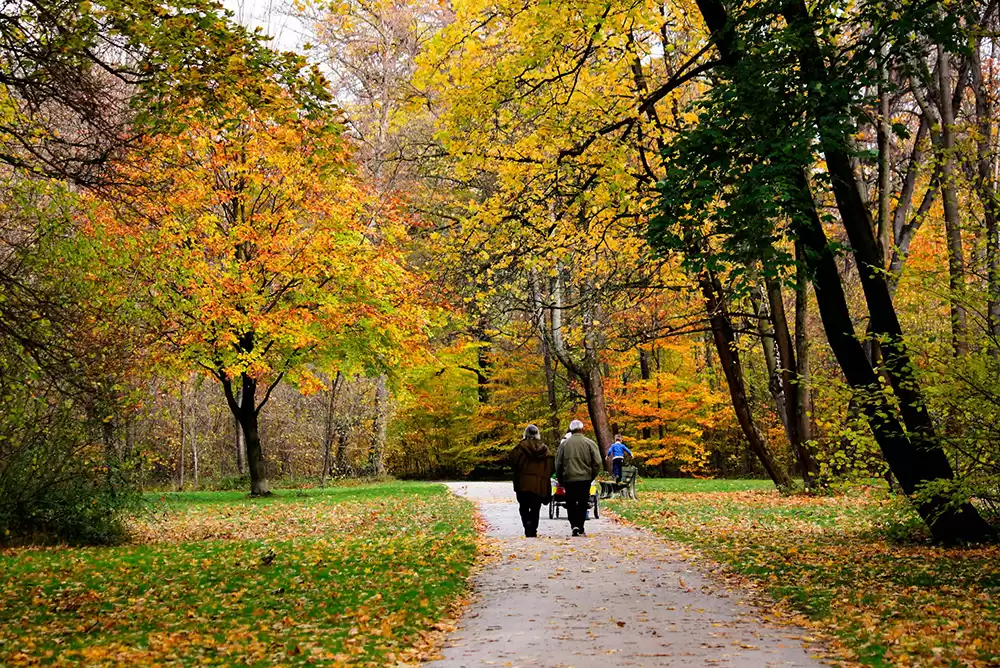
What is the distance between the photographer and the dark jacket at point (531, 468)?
1443 centimetres

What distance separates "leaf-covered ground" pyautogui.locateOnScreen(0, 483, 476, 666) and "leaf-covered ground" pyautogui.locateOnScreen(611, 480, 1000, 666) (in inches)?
132

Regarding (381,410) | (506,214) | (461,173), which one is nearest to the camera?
(461,173)

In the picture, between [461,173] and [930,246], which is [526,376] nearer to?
[930,246]

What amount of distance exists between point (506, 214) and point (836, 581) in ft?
25.5

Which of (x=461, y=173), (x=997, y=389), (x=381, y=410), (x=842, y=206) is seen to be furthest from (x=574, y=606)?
(x=381, y=410)

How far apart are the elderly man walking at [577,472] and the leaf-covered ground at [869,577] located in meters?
1.55

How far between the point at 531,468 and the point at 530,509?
0.68 m

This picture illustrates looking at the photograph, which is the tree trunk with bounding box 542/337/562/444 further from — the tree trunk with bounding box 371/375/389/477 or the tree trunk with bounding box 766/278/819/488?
the tree trunk with bounding box 766/278/819/488

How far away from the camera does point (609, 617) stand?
796cm

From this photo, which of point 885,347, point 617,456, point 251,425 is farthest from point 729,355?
point 251,425

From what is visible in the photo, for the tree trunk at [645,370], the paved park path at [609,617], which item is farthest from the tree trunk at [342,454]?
the paved park path at [609,617]

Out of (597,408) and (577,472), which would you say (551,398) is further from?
(577,472)

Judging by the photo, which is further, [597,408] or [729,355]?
Result: [597,408]

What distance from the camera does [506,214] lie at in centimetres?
1481
